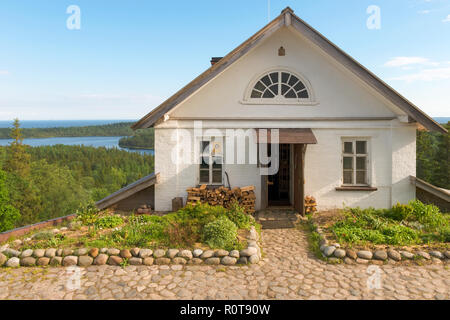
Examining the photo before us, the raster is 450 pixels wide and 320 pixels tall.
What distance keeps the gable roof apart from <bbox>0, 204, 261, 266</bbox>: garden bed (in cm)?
339

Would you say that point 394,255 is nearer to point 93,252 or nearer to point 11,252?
point 93,252

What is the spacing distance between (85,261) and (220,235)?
2838 millimetres

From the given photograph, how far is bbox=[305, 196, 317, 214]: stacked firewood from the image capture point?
9602mm

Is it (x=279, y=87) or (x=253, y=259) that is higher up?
(x=279, y=87)

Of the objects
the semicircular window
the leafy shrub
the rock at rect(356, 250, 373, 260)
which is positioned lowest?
the rock at rect(356, 250, 373, 260)

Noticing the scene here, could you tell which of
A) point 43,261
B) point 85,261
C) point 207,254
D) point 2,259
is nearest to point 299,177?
point 207,254

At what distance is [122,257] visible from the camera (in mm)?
6203

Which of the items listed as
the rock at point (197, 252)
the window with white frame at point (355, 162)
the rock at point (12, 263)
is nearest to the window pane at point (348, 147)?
the window with white frame at point (355, 162)

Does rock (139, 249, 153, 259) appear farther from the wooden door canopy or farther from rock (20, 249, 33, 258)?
the wooden door canopy

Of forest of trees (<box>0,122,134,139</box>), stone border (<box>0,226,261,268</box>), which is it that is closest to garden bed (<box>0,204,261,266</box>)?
stone border (<box>0,226,261,268</box>)

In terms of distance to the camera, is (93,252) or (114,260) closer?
(114,260)

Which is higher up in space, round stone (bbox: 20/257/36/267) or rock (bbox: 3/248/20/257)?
rock (bbox: 3/248/20/257)

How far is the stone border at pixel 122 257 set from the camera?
6.08 m
